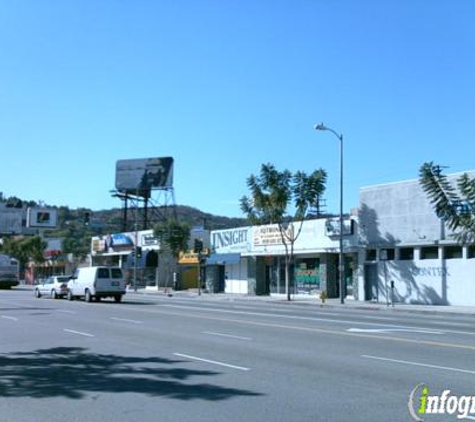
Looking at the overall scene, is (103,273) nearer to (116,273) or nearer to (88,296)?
(116,273)

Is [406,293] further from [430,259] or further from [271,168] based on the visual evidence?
[271,168]

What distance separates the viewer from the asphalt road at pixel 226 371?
Answer: 28.4 feet

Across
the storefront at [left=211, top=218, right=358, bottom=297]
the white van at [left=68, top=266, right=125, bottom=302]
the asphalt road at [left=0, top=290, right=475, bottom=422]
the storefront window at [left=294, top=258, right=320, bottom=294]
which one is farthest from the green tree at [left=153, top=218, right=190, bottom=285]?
the asphalt road at [left=0, top=290, right=475, bottom=422]

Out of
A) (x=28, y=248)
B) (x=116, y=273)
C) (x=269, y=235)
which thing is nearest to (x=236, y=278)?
(x=269, y=235)

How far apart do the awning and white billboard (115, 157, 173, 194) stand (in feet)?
81.9

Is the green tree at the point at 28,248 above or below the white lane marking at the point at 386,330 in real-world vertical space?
above

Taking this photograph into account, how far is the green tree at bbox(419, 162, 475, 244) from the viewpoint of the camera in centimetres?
3225

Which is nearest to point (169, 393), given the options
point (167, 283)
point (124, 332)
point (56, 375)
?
point (56, 375)

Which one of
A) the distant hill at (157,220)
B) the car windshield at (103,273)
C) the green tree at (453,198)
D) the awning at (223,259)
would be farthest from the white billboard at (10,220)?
the green tree at (453,198)

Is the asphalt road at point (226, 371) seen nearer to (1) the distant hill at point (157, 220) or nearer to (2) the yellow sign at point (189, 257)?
(2) the yellow sign at point (189, 257)

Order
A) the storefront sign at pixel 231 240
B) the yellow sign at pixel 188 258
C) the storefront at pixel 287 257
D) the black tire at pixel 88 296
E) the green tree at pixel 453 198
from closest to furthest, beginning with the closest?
the green tree at pixel 453 198 < the black tire at pixel 88 296 < the storefront at pixel 287 257 < the storefront sign at pixel 231 240 < the yellow sign at pixel 188 258

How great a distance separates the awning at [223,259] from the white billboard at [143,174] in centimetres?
2497

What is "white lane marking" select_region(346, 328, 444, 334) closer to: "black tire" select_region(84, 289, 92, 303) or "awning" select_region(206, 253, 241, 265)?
"black tire" select_region(84, 289, 92, 303)

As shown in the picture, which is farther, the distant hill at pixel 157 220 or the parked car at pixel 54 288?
the distant hill at pixel 157 220
